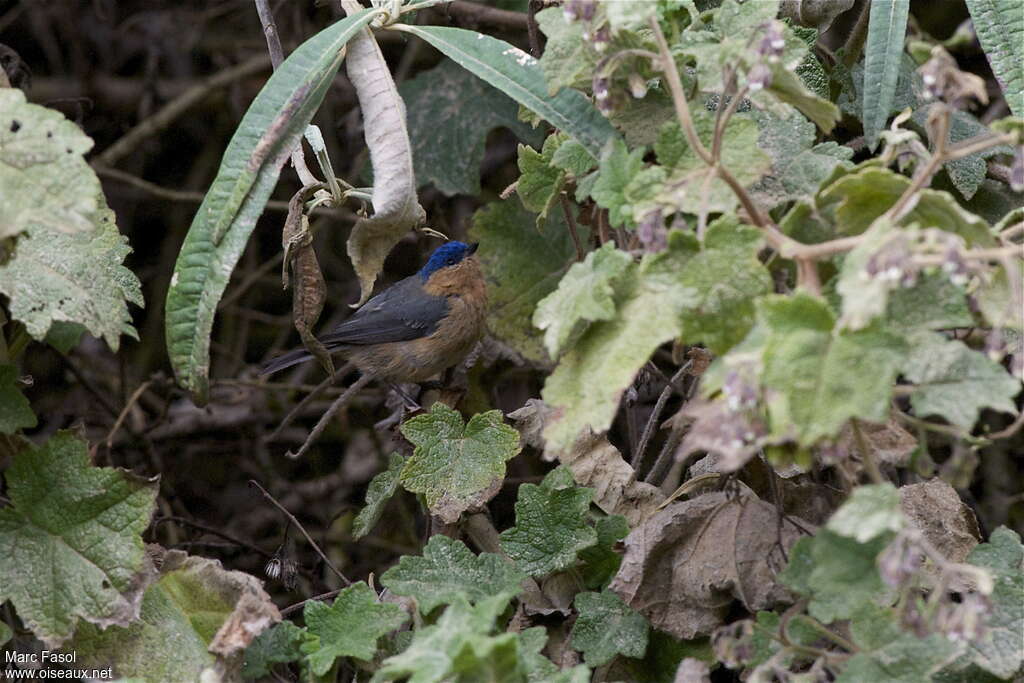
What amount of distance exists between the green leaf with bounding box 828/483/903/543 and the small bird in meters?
2.61

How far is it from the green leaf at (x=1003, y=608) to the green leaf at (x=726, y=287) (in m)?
0.62

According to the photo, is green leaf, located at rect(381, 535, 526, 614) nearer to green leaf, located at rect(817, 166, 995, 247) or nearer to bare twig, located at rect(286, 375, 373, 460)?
bare twig, located at rect(286, 375, 373, 460)

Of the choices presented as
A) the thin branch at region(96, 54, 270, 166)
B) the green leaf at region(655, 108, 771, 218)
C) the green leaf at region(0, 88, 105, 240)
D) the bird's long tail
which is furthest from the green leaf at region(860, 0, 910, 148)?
the thin branch at region(96, 54, 270, 166)

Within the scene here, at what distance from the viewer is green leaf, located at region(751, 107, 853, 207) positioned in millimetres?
2023

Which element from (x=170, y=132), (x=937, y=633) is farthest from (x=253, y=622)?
(x=170, y=132)

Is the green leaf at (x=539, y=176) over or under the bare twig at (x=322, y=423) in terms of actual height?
over

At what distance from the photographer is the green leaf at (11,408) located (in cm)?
217

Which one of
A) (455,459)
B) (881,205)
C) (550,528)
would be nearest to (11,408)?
(455,459)

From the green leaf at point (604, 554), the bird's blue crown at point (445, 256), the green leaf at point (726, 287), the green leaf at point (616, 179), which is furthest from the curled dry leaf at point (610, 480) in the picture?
the bird's blue crown at point (445, 256)

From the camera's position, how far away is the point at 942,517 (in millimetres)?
2156

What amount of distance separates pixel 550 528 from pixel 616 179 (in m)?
0.75

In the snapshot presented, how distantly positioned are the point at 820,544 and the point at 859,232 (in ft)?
1.62

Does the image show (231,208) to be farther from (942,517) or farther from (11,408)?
(942,517)

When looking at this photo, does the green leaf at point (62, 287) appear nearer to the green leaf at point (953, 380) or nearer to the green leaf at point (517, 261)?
the green leaf at point (517, 261)
